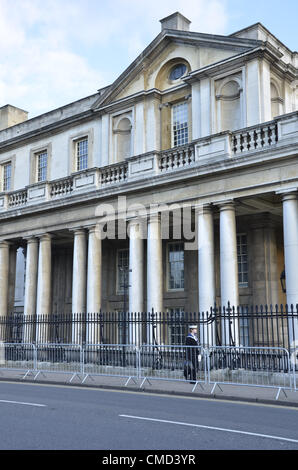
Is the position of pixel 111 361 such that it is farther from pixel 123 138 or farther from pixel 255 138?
pixel 123 138

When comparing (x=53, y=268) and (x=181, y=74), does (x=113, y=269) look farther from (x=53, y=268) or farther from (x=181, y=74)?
(x=181, y=74)

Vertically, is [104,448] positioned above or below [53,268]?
below

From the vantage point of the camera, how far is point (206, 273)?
19422 millimetres

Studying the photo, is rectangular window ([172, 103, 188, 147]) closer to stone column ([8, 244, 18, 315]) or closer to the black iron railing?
the black iron railing

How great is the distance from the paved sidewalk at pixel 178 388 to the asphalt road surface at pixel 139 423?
57 cm

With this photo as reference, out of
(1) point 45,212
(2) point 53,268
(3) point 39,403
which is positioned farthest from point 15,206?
(3) point 39,403

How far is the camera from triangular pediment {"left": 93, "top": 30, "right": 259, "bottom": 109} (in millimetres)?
21908

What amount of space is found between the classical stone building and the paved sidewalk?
4046 millimetres

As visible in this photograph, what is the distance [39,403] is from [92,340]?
10494 millimetres

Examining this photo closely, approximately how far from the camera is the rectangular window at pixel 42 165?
30.0 meters

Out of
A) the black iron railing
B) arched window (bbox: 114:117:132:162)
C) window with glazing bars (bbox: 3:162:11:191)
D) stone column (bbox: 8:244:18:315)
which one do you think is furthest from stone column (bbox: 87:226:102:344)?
window with glazing bars (bbox: 3:162:11:191)

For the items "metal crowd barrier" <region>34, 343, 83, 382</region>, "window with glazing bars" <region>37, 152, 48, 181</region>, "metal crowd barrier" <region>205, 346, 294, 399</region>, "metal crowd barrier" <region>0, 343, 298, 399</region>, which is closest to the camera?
"metal crowd barrier" <region>0, 343, 298, 399</region>

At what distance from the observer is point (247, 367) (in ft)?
53.9

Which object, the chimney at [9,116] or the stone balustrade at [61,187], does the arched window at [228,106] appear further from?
the chimney at [9,116]
